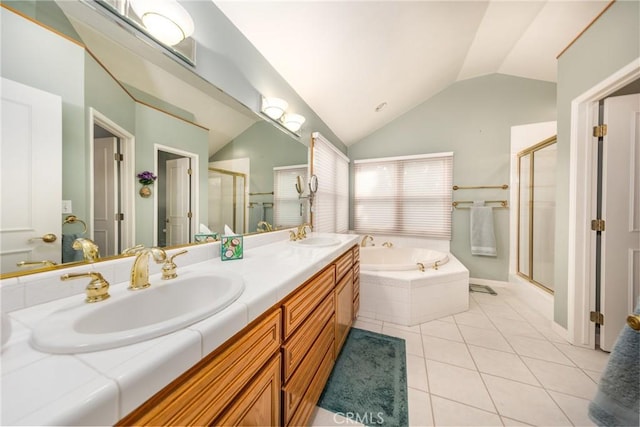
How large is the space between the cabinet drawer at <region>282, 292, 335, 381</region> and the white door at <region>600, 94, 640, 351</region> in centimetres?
211

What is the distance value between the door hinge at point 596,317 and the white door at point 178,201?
2911 mm

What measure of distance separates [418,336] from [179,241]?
6.54 feet

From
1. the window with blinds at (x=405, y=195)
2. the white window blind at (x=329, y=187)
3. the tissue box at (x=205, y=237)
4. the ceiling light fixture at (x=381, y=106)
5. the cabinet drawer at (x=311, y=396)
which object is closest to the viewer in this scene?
the cabinet drawer at (x=311, y=396)

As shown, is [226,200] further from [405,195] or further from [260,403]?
[405,195]

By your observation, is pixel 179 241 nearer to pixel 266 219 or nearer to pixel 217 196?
pixel 217 196

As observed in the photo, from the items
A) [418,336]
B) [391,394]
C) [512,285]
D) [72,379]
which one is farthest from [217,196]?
[512,285]

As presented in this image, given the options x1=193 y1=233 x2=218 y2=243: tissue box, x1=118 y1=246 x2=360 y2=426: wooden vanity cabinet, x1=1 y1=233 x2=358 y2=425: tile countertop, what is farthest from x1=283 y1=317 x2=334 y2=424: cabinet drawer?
x1=193 y1=233 x2=218 y2=243: tissue box

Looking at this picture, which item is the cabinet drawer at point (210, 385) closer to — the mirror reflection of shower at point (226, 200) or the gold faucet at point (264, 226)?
the mirror reflection of shower at point (226, 200)

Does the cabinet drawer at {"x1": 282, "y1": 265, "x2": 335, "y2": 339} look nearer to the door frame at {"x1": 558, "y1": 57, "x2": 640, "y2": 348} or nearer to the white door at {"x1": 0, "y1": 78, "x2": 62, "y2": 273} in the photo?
the white door at {"x1": 0, "y1": 78, "x2": 62, "y2": 273}

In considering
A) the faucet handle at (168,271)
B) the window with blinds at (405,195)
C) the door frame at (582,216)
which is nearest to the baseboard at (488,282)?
the window with blinds at (405,195)

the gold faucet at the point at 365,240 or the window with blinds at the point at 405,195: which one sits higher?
the window with blinds at the point at 405,195

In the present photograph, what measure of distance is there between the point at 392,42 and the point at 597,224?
6.98 feet

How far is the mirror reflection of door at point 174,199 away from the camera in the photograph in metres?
0.98

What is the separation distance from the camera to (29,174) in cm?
62
